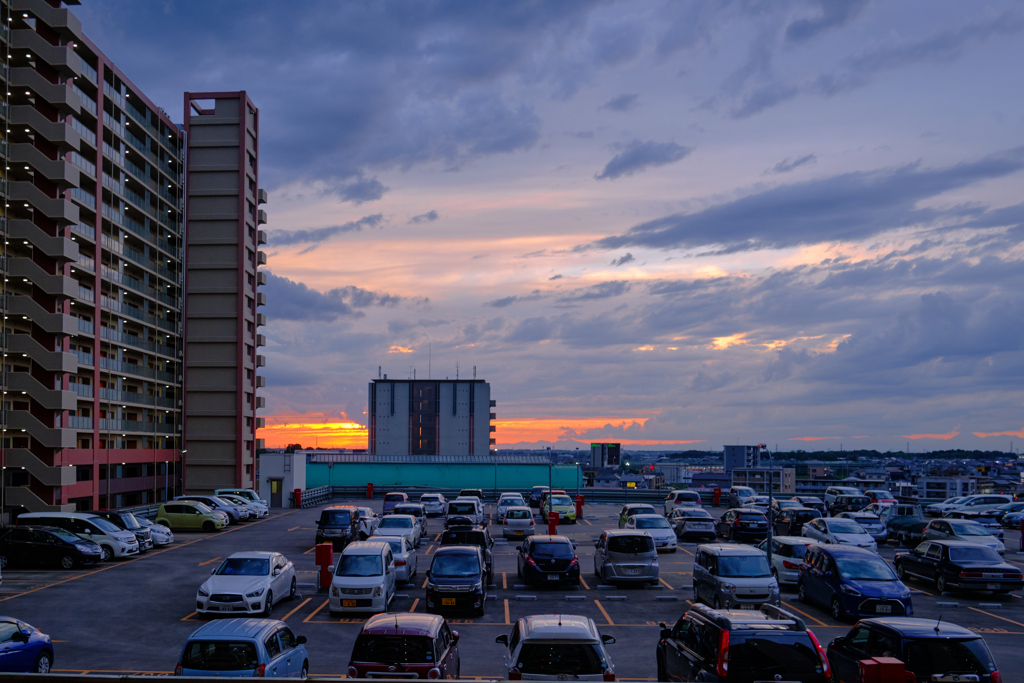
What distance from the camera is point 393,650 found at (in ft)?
43.0

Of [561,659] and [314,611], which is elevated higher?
[561,659]

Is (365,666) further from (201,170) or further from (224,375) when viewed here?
(201,170)

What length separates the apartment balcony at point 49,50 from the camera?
5144 cm

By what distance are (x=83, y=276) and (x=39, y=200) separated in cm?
917

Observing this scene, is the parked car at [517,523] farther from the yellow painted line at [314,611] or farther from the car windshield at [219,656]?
the car windshield at [219,656]

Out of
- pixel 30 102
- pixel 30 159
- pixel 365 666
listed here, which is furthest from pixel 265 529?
pixel 365 666

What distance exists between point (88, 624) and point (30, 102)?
143 ft

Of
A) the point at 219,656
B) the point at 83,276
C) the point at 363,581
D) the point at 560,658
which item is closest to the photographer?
the point at 560,658

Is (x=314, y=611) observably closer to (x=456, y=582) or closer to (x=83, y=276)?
(x=456, y=582)

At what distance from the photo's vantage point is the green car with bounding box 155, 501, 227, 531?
4625 cm

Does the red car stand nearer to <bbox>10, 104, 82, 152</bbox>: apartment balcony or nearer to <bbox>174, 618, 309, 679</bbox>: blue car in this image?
<bbox>174, 618, 309, 679</bbox>: blue car

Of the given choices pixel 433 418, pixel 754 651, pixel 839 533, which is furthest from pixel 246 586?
pixel 433 418

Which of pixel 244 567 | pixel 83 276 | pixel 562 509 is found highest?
pixel 83 276

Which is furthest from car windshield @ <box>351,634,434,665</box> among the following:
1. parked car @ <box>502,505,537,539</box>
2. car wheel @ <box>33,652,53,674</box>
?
parked car @ <box>502,505,537,539</box>
